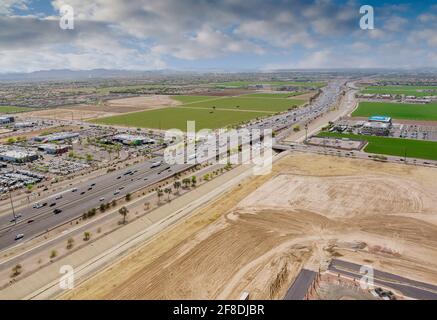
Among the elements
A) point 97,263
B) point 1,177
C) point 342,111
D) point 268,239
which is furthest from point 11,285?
point 342,111

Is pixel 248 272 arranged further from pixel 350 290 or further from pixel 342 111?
pixel 342 111

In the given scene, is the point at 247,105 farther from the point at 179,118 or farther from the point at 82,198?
the point at 82,198

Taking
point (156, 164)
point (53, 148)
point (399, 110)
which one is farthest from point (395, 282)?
point (399, 110)

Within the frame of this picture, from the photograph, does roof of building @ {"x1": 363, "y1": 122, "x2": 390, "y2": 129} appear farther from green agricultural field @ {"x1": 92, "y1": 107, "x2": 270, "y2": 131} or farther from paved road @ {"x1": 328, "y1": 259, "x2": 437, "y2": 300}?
paved road @ {"x1": 328, "y1": 259, "x2": 437, "y2": 300}

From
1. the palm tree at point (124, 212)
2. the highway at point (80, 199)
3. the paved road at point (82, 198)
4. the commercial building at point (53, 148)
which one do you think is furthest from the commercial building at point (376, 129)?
the commercial building at point (53, 148)

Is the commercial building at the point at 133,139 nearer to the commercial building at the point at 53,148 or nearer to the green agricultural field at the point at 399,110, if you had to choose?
the commercial building at the point at 53,148

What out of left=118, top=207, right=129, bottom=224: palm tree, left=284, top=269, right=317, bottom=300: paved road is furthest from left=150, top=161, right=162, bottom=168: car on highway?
left=284, top=269, right=317, bottom=300: paved road

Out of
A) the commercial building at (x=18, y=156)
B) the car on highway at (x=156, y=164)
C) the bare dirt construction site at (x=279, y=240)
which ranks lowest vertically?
the bare dirt construction site at (x=279, y=240)
